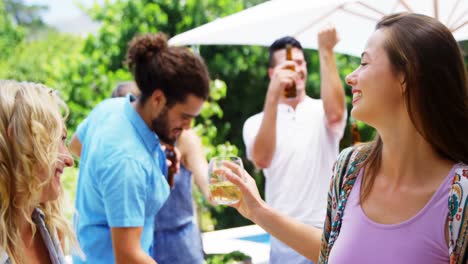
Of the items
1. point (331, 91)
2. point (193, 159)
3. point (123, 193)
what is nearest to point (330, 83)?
point (331, 91)

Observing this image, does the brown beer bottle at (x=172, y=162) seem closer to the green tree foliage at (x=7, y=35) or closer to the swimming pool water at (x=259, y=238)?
the swimming pool water at (x=259, y=238)

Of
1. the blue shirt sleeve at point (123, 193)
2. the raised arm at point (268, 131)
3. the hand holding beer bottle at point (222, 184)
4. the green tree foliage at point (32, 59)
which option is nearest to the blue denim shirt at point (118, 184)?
the blue shirt sleeve at point (123, 193)

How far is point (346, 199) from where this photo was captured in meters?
1.97

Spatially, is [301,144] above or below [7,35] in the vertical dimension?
above

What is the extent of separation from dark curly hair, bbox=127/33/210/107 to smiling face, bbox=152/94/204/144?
0.03 meters

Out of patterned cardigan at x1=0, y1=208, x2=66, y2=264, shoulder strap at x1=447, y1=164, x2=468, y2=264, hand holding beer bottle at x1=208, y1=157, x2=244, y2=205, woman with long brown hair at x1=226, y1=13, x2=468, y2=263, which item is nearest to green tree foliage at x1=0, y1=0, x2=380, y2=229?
hand holding beer bottle at x1=208, y1=157, x2=244, y2=205

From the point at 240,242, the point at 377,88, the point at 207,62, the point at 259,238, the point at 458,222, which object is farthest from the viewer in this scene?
the point at 207,62

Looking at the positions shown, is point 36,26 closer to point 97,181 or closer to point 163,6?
point 163,6

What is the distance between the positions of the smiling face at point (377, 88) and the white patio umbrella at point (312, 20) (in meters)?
1.34

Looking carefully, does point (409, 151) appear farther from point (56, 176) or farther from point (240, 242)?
point (240, 242)

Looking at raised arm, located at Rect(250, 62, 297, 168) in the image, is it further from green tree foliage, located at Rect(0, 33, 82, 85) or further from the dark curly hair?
green tree foliage, located at Rect(0, 33, 82, 85)

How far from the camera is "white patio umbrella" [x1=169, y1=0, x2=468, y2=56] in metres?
3.56

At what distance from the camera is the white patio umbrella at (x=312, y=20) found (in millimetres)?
3561

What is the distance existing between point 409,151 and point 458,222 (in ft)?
0.91
